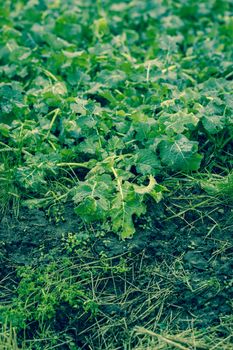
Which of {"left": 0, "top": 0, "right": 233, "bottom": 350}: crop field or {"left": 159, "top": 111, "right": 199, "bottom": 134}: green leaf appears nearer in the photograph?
{"left": 0, "top": 0, "right": 233, "bottom": 350}: crop field

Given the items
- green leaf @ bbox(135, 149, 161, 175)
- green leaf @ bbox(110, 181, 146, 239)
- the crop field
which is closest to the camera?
the crop field

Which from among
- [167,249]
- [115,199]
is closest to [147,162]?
[115,199]

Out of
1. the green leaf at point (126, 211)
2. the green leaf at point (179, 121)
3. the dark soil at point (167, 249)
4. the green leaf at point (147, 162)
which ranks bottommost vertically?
the dark soil at point (167, 249)

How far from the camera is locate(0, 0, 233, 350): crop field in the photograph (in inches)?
118

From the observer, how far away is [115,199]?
10.6 ft

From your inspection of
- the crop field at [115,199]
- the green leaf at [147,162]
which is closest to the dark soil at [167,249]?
the crop field at [115,199]

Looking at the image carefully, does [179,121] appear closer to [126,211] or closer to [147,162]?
[147,162]

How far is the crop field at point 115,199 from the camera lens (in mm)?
2998

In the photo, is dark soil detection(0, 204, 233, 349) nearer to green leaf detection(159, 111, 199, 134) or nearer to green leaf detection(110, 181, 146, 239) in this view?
green leaf detection(110, 181, 146, 239)

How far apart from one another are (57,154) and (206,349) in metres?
1.34

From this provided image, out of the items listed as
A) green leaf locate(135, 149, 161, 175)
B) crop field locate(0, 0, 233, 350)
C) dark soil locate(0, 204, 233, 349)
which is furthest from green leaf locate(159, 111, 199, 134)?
dark soil locate(0, 204, 233, 349)

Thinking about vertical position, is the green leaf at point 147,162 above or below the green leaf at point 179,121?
below

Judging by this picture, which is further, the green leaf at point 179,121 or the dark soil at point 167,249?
the green leaf at point 179,121

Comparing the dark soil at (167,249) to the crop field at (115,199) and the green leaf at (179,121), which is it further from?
the green leaf at (179,121)
